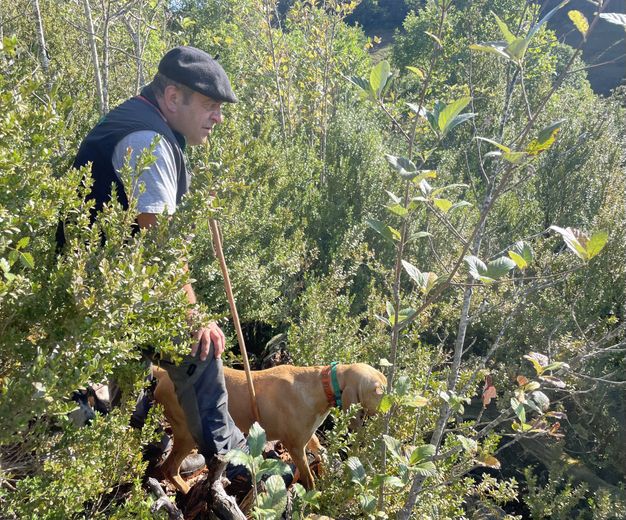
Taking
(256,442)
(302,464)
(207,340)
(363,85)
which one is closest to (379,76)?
(363,85)

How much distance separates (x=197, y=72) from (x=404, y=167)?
60.0 inches

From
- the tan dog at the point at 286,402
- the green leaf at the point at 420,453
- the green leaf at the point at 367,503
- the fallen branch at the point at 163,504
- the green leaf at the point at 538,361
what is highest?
the green leaf at the point at 538,361

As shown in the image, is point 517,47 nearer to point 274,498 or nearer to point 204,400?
point 274,498

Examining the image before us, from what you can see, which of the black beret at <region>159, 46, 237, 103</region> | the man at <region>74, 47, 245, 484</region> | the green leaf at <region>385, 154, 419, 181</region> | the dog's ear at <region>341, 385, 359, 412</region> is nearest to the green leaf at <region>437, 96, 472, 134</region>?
the green leaf at <region>385, 154, 419, 181</region>

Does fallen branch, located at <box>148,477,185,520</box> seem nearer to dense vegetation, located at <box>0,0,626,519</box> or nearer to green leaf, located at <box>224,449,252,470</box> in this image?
dense vegetation, located at <box>0,0,626,519</box>

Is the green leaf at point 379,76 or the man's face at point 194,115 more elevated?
the green leaf at point 379,76

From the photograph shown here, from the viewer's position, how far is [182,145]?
10.1 feet

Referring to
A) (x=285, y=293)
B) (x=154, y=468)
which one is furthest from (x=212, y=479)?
(x=285, y=293)

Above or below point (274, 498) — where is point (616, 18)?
above

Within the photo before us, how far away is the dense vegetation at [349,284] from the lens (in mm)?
1683

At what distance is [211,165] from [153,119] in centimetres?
104

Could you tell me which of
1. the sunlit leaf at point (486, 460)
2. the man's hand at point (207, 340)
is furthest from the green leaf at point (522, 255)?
the man's hand at point (207, 340)

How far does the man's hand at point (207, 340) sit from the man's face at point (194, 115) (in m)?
0.99

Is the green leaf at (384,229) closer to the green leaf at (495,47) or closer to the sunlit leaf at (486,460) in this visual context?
the green leaf at (495,47)
